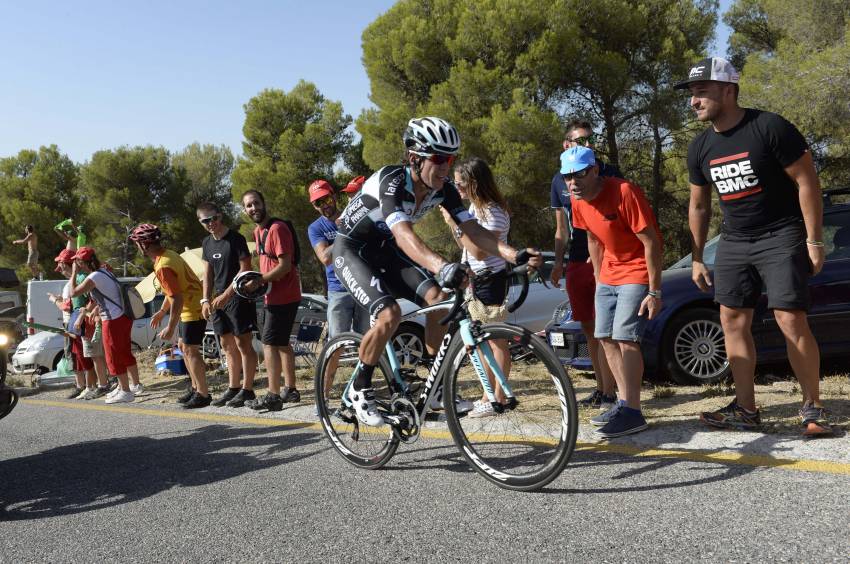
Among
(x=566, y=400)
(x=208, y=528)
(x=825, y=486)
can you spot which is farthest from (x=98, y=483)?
(x=825, y=486)

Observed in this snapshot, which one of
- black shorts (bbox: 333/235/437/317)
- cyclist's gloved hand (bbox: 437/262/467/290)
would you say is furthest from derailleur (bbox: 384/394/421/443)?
cyclist's gloved hand (bbox: 437/262/467/290)

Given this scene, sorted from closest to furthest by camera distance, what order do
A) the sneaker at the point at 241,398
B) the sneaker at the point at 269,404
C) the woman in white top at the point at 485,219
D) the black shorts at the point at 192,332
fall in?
the woman in white top at the point at 485,219, the sneaker at the point at 269,404, the sneaker at the point at 241,398, the black shorts at the point at 192,332

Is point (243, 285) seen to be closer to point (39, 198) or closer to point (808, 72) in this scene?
point (808, 72)

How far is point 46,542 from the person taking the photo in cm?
348

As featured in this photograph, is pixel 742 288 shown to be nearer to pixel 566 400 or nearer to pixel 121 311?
pixel 566 400

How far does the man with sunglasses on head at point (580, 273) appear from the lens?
5645 millimetres

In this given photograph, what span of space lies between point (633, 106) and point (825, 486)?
21.3 m

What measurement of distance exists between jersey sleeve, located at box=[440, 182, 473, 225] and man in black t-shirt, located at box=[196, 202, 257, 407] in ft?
11.3

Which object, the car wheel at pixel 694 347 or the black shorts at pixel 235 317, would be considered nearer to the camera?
the car wheel at pixel 694 347

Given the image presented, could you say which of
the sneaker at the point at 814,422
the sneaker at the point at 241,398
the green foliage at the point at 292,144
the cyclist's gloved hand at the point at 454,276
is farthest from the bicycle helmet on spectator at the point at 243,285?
A: the green foliage at the point at 292,144

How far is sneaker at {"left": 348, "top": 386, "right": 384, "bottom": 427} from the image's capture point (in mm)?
4148

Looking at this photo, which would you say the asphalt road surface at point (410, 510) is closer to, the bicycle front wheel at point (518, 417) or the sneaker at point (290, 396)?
the bicycle front wheel at point (518, 417)

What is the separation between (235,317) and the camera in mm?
7230

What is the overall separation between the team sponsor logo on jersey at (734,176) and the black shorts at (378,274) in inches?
71.8
